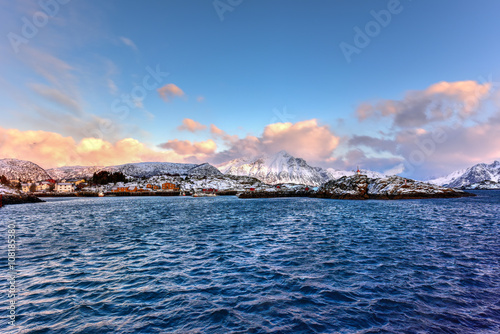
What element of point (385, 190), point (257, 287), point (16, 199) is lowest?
point (257, 287)


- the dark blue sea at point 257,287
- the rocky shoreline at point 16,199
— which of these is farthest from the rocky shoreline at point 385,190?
the rocky shoreline at point 16,199

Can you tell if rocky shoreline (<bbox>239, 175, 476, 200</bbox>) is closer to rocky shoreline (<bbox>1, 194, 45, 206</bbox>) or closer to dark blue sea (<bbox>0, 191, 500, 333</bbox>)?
dark blue sea (<bbox>0, 191, 500, 333</bbox>)

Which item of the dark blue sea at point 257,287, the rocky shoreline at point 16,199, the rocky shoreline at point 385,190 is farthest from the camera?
the rocky shoreline at point 385,190

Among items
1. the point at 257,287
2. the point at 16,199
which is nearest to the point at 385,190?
the point at 257,287

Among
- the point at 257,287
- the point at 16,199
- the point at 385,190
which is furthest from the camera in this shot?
the point at 385,190

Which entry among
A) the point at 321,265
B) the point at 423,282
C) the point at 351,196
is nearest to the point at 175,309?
the point at 321,265

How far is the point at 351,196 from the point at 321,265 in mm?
127055

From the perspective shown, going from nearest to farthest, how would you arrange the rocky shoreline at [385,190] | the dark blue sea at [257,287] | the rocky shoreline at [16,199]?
1. the dark blue sea at [257,287]
2. the rocky shoreline at [16,199]
3. the rocky shoreline at [385,190]

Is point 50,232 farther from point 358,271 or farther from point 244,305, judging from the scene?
point 358,271

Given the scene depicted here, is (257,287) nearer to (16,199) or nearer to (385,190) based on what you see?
(16,199)

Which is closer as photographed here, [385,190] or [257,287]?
[257,287]

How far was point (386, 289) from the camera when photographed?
14.9m

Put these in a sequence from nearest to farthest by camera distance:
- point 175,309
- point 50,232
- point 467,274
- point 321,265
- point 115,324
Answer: point 115,324
point 175,309
point 467,274
point 321,265
point 50,232

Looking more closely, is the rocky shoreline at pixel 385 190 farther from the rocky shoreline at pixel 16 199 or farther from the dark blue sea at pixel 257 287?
the rocky shoreline at pixel 16 199
